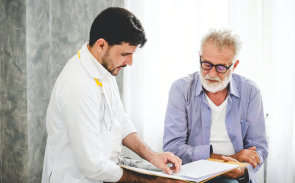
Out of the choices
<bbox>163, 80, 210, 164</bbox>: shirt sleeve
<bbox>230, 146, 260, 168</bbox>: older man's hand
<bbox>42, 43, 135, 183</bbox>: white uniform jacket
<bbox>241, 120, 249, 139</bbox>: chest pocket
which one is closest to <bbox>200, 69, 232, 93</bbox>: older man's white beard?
<bbox>163, 80, 210, 164</bbox>: shirt sleeve

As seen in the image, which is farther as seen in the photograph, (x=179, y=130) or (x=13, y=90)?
(x=13, y=90)

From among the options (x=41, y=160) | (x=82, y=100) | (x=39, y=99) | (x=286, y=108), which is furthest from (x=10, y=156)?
(x=286, y=108)

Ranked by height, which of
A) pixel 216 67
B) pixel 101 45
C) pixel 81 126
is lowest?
pixel 81 126

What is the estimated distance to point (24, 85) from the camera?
2.27 metres

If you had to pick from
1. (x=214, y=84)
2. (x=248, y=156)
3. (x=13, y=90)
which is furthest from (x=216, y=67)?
(x=13, y=90)

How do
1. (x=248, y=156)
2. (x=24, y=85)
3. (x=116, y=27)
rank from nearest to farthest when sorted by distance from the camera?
(x=116, y=27) < (x=248, y=156) < (x=24, y=85)

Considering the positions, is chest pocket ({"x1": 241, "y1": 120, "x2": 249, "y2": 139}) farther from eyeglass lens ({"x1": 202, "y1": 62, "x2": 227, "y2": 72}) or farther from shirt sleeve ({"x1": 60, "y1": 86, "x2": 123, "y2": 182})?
shirt sleeve ({"x1": 60, "y1": 86, "x2": 123, "y2": 182})

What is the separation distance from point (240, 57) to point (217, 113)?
27.8 inches

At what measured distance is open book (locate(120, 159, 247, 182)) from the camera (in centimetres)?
132

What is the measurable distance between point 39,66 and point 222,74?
1454 millimetres

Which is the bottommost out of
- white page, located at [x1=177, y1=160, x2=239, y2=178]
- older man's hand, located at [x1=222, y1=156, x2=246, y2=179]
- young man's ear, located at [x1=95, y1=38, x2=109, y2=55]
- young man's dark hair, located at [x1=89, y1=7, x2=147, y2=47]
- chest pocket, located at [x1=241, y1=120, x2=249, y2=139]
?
older man's hand, located at [x1=222, y1=156, x2=246, y2=179]

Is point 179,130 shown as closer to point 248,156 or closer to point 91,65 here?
point 248,156

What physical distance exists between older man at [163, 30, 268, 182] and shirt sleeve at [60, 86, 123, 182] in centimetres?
64

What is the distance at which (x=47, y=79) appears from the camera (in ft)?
8.21
